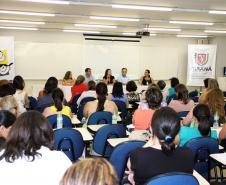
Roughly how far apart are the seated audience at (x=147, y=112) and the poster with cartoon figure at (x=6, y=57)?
25.1 feet

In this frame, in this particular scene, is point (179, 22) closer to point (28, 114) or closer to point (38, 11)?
point (38, 11)

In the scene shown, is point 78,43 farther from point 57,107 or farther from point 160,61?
point 57,107

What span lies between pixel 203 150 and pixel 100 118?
1924 mm

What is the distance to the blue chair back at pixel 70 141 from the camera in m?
3.56

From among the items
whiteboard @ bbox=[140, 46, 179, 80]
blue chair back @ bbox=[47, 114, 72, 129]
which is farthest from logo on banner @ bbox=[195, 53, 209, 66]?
blue chair back @ bbox=[47, 114, 72, 129]

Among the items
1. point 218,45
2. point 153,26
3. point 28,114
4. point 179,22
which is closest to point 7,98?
point 28,114

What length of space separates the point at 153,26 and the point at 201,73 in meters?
3.71

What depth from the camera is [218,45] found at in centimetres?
1376

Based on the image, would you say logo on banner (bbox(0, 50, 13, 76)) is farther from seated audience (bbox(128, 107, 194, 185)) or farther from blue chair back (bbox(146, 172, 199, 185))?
blue chair back (bbox(146, 172, 199, 185))

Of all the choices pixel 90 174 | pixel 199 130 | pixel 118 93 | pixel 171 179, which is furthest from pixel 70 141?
pixel 118 93

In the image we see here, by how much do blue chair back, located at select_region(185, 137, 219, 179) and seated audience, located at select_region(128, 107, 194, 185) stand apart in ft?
2.93

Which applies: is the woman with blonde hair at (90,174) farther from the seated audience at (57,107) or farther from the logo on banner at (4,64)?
the logo on banner at (4,64)

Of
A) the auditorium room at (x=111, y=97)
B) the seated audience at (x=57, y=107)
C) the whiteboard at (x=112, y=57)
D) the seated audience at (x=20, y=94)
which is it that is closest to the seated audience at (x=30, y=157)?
the auditorium room at (x=111, y=97)

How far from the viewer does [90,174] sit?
103 cm
